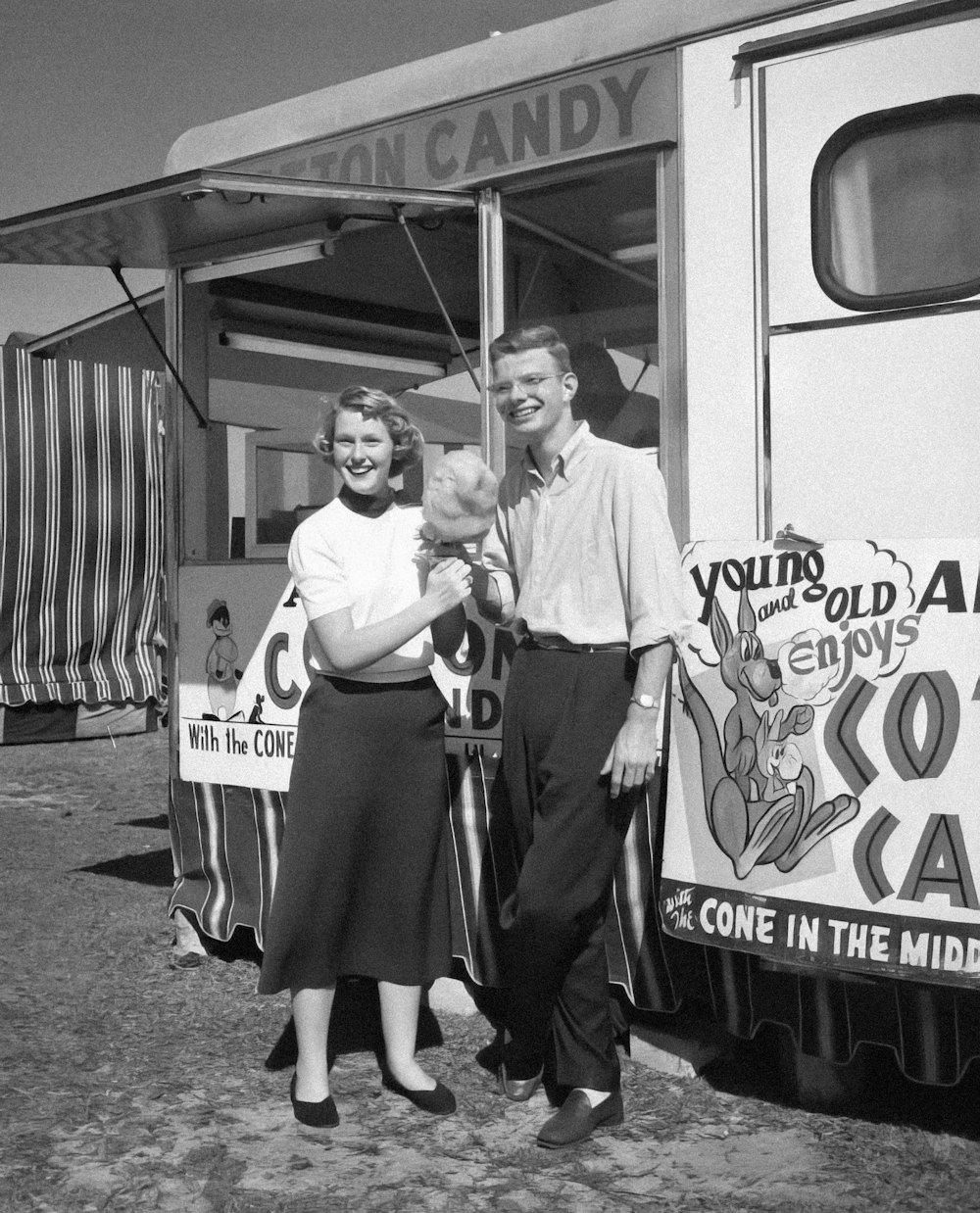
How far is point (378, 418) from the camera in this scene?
131 inches

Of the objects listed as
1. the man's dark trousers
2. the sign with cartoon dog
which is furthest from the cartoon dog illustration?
the man's dark trousers

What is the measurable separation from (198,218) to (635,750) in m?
2.31

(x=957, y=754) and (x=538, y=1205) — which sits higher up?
(x=957, y=754)

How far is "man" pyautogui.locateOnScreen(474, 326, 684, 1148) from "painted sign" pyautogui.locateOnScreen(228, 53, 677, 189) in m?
0.88

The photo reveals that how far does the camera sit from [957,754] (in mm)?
3020

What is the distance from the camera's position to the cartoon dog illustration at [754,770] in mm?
3227

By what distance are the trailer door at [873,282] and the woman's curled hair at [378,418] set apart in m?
0.88

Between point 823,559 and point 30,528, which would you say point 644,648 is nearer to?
point 823,559

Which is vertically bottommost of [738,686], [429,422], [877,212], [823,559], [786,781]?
[786,781]

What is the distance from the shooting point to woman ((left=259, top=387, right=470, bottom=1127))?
130 inches

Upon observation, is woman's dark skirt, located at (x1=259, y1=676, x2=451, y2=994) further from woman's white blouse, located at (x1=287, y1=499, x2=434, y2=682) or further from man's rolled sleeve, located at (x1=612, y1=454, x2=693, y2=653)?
man's rolled sleeve, located at (x1=612, y1=454, x2=693, y2=653)

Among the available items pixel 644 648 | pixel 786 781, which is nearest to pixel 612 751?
pixel 644 648

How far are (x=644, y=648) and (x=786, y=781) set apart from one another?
20.6 inches

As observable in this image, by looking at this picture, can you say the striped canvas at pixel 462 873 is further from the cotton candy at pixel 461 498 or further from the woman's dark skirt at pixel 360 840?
the cotton candy at pixel 461 498
